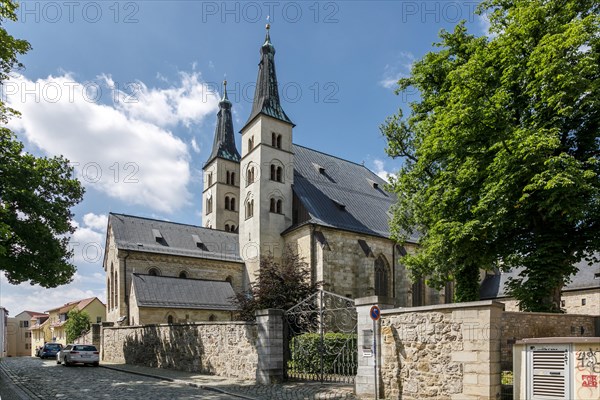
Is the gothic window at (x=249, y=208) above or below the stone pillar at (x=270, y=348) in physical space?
above

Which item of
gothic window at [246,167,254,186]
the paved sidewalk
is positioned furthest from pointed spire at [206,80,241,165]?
the paved sidewalk

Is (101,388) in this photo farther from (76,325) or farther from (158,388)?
(76,325)

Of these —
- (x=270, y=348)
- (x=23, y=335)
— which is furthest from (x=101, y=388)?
(x=23, y=335)

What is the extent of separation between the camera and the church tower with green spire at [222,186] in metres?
41.5

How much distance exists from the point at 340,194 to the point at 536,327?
79.2 ft

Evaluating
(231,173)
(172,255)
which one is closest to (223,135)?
(231,173)

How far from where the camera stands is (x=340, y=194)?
113 ft

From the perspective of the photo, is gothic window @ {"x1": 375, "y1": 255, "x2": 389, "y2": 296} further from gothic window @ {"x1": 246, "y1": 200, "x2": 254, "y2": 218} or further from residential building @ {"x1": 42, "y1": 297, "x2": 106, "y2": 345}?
residential building @ {"x1": 42, "y1": 297, "x2": 106, "y2": 345}

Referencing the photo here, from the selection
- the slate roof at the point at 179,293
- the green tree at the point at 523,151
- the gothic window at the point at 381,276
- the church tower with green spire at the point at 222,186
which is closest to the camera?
the green tree at the point at 523,151

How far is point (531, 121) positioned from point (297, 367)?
1105cm

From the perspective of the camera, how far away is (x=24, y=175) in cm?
1789

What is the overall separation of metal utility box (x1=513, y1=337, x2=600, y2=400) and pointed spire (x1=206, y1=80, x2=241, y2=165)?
123 ft

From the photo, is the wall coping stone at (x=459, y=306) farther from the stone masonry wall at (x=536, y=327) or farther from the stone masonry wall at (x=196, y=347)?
the stone masonry wall at (x=196, y=347)

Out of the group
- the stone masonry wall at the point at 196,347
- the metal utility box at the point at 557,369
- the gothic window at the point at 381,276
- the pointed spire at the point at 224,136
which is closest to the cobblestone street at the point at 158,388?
the stone masonry wall at the point at 196,347
